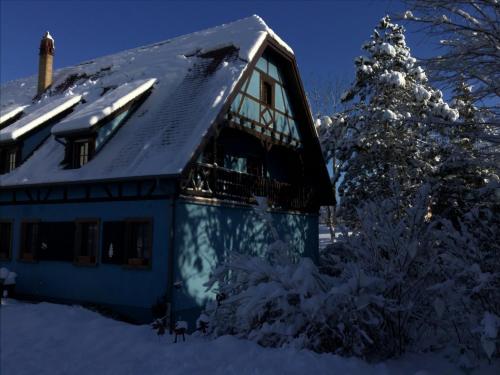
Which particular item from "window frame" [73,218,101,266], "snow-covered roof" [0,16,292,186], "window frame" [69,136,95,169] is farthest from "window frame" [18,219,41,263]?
"window frame" [69,136,95,169]

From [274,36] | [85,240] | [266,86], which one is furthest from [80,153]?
[274,36]

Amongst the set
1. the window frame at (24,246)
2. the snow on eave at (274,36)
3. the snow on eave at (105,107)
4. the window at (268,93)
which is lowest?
the window frame at (24,246)

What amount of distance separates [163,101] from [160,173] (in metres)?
4.10

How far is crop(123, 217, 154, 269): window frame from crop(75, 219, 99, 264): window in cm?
136

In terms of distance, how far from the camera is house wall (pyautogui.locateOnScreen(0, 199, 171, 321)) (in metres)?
11.5

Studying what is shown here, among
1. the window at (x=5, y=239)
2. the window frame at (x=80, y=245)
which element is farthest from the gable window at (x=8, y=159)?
the window frame at (x=80, y=245)

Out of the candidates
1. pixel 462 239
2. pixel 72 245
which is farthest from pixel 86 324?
pixel 462 239

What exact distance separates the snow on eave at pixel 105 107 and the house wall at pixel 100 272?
2293 mm

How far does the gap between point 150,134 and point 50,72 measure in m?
11.0

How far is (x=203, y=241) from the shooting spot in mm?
12172

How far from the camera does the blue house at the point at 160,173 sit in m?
11.6

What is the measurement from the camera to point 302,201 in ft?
57.7

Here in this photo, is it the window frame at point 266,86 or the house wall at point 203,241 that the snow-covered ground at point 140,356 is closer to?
the house wall at point 203,241

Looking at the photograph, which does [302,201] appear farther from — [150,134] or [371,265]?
[371,265]
